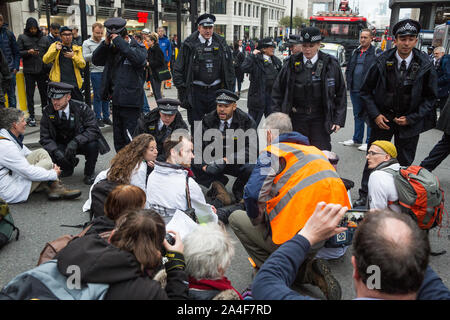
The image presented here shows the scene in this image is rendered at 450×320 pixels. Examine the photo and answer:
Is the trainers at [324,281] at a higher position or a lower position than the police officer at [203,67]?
lower

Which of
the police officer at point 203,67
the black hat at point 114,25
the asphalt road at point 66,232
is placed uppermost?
the black hat at point 114,25

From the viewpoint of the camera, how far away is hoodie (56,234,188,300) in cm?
168

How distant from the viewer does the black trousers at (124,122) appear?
19.4 ft

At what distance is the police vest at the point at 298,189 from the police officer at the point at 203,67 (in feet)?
11.7

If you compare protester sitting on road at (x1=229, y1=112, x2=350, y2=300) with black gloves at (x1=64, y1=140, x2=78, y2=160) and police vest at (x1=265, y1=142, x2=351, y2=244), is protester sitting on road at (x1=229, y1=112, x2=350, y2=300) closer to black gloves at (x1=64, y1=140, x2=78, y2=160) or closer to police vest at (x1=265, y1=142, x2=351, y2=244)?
police vest at (x1=265, y1=142, x2=351, y2=244)

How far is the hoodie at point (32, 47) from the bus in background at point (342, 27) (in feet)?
53.7

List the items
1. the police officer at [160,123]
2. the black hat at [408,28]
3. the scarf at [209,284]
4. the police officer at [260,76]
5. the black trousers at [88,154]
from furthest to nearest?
the police officer at [260,76]
the black trousers at [88,154]
the police officer at [160,123]
the black hat at [408,28]
the scarf at [209,284]

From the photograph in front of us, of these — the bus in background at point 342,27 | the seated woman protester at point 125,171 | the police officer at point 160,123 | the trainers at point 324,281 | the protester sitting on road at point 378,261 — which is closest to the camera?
the protester sitting on road at point 378,261

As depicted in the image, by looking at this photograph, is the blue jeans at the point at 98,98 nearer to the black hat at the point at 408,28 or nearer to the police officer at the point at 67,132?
the police officer at the point at 67,132

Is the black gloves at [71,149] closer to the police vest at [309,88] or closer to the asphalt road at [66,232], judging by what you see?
the asphalt road at [66,232]

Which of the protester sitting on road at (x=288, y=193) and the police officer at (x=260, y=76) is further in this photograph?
the police officer at (x=260, y=76)

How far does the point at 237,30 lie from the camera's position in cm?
6338

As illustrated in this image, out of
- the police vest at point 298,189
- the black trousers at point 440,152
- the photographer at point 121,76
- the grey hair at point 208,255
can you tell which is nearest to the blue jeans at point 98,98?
the photographer at point 121,76

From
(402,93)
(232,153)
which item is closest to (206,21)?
(232,153)
